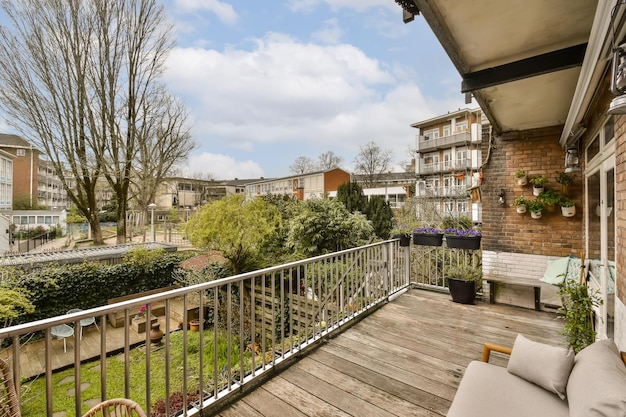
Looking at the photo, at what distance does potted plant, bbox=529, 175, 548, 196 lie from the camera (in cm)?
416

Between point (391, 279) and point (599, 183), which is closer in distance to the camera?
point (599, 183)

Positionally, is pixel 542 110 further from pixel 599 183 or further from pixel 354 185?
pixel 354 185

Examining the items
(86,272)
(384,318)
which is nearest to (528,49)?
A: (384,318)

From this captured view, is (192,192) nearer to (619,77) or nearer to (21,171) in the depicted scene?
(21,171)

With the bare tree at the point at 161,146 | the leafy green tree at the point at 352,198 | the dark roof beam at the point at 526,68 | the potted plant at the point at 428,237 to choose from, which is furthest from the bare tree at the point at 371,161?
the dark roof beam at the point at 526,68

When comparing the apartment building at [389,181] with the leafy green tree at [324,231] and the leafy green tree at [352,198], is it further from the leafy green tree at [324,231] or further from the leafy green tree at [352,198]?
the leafy green tree at [324,231]

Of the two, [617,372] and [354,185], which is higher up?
[354,185]

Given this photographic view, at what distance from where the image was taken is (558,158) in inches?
163

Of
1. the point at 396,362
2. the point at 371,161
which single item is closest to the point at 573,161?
the point at 396,362

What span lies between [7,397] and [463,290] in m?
4.72

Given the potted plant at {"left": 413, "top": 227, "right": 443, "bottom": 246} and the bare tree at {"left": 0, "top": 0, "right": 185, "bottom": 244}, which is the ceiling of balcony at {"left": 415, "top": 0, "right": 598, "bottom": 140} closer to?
the potted plant at {"left": 413, "top": 227, "right": 443, "bottom": 246}

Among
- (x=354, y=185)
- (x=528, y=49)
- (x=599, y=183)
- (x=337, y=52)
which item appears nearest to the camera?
(x=528, y=49)

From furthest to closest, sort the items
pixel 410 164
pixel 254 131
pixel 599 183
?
pixel 410 164
pixel 254 131
pixel 599 183

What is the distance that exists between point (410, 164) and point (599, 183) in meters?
24.7
